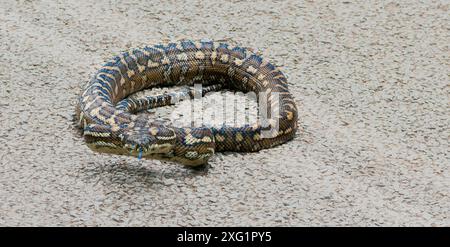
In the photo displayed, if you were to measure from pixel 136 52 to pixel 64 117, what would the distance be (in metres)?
1.71

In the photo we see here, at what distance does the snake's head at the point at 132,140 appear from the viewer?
7.93 metres

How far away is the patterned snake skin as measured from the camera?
815 cm

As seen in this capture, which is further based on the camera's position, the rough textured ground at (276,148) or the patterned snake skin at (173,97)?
the patterned snake skin at (173,97)

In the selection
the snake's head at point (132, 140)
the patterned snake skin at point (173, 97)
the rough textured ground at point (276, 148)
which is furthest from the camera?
the patterned snake skin at point (173, 97)

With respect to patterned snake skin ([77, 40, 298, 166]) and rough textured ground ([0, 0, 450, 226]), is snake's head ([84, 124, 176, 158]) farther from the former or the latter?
rough textured ground ([0, 0, 450, 226])

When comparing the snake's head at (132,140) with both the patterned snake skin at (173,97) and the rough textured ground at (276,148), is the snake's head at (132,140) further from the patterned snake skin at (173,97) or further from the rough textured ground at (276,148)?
the rough textured ground at (276,148)

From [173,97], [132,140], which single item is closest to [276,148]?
[173,97]

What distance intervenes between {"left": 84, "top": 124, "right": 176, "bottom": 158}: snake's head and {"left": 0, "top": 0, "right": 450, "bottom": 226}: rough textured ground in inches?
12.1

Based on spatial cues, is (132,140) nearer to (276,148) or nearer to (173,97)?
(276,148)

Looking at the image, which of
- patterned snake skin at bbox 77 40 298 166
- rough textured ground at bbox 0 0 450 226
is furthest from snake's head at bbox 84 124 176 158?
rough textured ground at bbox 0 0 450 226

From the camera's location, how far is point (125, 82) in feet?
33.3

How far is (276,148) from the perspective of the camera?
29.7ft

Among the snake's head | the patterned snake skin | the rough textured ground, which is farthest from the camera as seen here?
the patterned snake skin

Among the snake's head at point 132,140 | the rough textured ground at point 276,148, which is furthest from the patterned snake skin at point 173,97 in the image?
the rough textured ground at point 276,148
